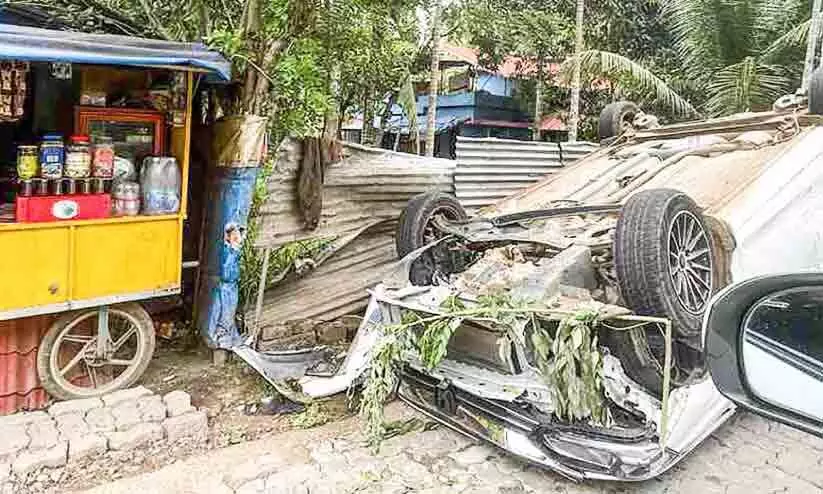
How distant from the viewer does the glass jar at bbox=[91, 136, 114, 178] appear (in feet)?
13.5

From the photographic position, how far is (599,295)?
3877mm

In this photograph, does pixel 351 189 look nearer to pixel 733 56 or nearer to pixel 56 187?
pixel 56 187

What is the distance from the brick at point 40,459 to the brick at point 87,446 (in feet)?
0.13

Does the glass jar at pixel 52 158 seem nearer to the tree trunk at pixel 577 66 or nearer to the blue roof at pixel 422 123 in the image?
the tree trunk at pixel 577 66

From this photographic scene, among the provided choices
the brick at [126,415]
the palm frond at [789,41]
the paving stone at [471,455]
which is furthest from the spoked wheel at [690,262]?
the palm frond at [789,41]

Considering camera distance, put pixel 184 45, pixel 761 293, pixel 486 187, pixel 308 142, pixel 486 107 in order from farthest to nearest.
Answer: pixel 486 107
pixel 486 187
pixel 308 142
pixel 184 45
pixel 761 293

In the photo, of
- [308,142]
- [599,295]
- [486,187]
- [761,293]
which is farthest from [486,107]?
[761,293]

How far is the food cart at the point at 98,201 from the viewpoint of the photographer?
3764mm

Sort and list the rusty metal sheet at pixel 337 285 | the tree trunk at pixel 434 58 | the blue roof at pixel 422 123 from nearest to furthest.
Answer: the rusty metal sheet at pixel 337 285 → the tree trunk at pixel 434 58 → the blue roof at pixel 422 123

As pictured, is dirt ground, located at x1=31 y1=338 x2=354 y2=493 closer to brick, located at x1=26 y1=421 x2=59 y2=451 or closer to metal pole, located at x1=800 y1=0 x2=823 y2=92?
brick, located at x1=26 y1=421 x2=59 y2=451

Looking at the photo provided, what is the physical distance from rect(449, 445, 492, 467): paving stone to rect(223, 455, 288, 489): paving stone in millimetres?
1021

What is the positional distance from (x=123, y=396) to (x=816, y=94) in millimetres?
5335

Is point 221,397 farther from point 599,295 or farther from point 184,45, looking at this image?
point 599,295

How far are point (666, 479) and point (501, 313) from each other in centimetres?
150
